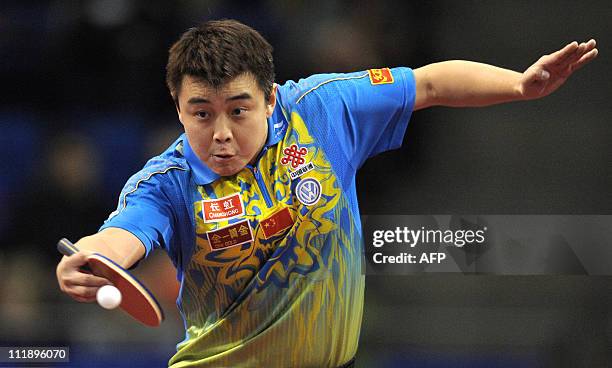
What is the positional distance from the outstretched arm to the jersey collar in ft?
1.92

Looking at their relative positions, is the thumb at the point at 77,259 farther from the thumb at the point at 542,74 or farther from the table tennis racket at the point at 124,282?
the thumb at the point at 542,74

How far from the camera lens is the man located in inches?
142

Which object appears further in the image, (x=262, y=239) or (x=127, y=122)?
(x=127, y=122)

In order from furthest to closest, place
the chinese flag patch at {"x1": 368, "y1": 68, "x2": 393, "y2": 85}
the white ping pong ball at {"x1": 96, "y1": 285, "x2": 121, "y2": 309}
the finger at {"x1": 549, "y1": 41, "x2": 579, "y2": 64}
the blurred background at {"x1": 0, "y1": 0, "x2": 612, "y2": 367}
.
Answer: the blurred background at {"x1": 0, "y1": 0, "x2": 612, "y2": 367}
the chinese flag patch at {"x1": 368, "y1": 68, "x2": 393, "y2": 85}
the finger at {"x1": 549, "y1": 41, "x2": 579, "y2": 64}
the white ping pong ball at {"x1": 96, "y1": 285, "x2": 121, "y2": 309}

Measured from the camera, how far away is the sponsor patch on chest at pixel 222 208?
3676 millimetres

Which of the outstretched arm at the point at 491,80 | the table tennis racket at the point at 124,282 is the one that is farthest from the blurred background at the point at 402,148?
the table tennis racket at the point at 124,282

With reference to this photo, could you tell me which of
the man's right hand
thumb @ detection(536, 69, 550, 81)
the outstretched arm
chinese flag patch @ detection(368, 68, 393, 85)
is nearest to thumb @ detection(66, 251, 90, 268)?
the man's right hand

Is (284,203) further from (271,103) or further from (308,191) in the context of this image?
(271,103)

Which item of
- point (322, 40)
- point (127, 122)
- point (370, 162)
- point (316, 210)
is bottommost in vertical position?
point (316, 210)

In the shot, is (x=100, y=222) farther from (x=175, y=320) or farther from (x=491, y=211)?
(x=491, y=211)

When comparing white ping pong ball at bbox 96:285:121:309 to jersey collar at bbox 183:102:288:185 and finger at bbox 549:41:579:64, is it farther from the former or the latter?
finger at bbox 549:41:579:64

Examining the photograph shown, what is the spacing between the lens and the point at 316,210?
3.72 m

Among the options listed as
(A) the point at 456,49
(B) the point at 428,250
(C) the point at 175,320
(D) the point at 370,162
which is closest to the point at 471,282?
(B) the point at 428,250

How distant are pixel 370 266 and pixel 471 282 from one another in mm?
476
